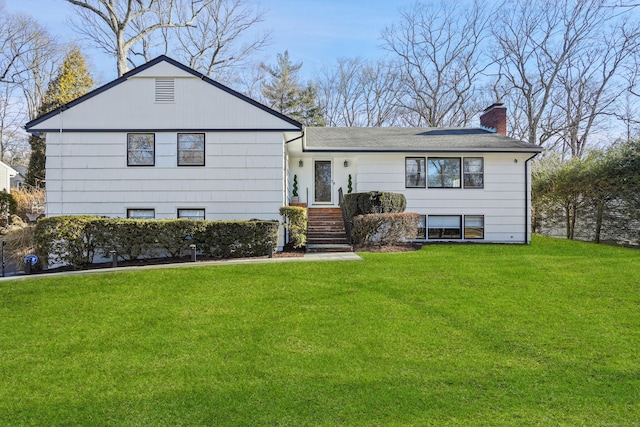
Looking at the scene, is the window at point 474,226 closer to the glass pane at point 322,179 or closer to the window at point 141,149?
the glass pane at point 322,179

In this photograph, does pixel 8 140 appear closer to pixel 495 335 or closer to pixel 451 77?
pixel 451 77

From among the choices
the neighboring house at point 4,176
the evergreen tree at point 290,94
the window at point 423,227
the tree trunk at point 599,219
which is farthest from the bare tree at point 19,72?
the tree trunk at point 599,219

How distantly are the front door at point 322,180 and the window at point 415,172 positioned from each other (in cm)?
310

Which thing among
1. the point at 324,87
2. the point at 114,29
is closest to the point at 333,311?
the point at 114,29

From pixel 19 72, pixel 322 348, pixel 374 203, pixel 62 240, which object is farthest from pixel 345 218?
pixel 19 72

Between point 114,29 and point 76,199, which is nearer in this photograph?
point 76,199

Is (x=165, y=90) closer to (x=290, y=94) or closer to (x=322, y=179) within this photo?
(x=322, y=179)

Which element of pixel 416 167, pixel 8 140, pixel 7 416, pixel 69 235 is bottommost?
pixel 7 416

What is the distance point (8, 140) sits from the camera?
35594 millimetres

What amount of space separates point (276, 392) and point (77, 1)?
23.6 m

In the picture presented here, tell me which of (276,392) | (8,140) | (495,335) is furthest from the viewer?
(8,140)

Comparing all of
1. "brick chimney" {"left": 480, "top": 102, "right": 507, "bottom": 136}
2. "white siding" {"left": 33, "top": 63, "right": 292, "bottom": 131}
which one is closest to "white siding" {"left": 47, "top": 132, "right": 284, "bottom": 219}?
"white siding" {"left": 33, "top": 63, "right": 292, "bottom": 131}

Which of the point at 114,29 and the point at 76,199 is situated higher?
the point at 114,29

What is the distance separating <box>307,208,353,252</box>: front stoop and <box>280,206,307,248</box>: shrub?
14.6 inches
